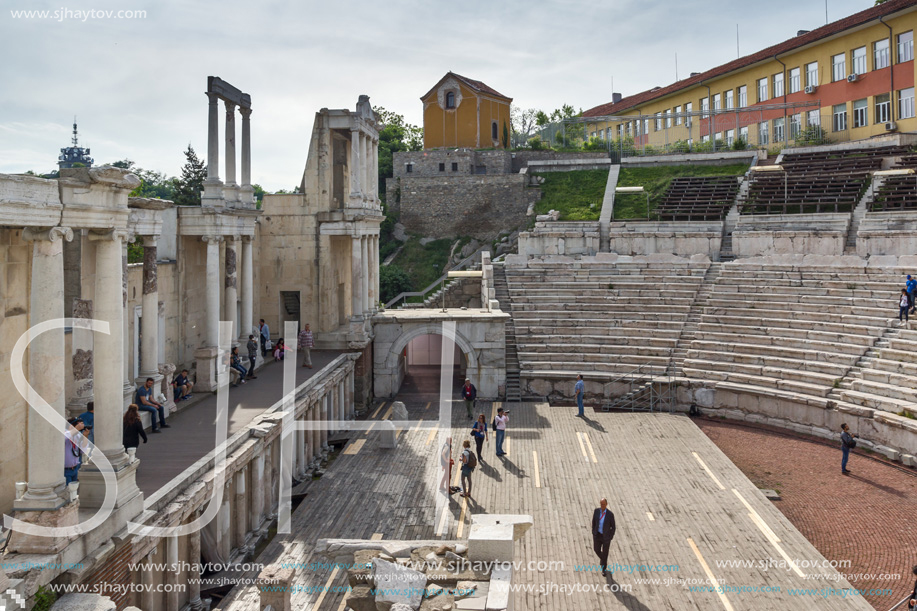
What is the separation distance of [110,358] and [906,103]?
41526 mm

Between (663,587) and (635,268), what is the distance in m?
20.5

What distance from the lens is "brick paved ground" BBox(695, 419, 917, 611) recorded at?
1405 cm

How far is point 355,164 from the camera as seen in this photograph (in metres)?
27.2

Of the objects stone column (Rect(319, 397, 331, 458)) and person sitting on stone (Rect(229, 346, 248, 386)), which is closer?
person sitting on stone (Rect(229, 346, 248, 386))

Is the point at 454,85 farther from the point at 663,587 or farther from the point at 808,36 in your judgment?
the point at 663,587

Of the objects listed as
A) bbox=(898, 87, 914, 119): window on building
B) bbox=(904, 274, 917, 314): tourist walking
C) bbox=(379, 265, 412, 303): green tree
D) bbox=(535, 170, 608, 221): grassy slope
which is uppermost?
bbox=(898, 87, 914, 119): window on building

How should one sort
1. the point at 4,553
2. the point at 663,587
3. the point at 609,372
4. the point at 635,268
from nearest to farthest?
the point at 4,553
the point at 663,587
the point at 609,372
the point at 635,268

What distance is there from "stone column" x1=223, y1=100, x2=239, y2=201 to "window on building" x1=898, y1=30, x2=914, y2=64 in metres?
34.2

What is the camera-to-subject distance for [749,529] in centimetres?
1548

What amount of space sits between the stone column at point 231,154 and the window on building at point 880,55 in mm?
34569

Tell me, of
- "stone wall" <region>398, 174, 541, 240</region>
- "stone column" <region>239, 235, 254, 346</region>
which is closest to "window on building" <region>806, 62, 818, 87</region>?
"stone wall" <region>398, 174, 541, 240</region>

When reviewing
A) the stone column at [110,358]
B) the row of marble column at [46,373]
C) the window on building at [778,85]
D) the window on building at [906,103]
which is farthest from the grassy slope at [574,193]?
the row of marble column at [46,373]

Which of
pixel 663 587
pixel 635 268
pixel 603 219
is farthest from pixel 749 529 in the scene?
pixel 603 219

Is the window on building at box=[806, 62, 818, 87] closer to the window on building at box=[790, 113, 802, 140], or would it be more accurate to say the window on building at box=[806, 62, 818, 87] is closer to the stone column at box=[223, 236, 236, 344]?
the window on building at box=[790, 113, 802, 140]
